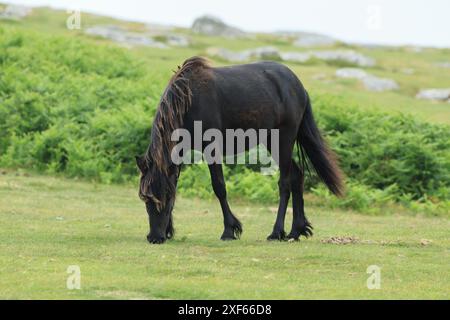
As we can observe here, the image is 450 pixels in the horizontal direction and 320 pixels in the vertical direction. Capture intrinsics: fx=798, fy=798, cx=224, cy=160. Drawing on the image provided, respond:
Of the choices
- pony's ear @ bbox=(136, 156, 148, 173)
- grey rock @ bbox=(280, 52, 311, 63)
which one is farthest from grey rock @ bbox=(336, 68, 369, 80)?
pony's ear @ bbox=(136, 156, 148, 173)

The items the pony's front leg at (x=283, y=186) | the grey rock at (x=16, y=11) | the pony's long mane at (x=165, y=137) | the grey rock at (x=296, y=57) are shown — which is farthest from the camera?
the grey rock at (x=16, y=11)

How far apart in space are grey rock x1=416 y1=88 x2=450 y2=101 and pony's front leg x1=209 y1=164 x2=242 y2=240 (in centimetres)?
2527

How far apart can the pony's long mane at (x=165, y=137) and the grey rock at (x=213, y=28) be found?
7434 cm

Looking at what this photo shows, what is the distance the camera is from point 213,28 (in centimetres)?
8606

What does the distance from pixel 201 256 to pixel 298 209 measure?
7.81 feet

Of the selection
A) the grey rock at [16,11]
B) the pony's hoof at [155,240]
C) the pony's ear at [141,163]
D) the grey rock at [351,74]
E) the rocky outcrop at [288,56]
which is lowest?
the pony's hoof at [155,240]

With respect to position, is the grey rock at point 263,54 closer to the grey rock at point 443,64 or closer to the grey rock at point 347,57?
the grey rock at point 347,57

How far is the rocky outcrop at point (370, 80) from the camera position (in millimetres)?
37131

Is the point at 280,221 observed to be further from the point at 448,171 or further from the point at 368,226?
the point at 448,171

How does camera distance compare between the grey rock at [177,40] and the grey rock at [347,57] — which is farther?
the grey rock at [177,40]

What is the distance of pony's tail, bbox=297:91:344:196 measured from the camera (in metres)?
12.0

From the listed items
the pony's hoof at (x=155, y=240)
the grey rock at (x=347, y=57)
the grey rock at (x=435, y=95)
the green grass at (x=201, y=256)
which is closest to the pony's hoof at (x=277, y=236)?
the green grass at (x=201, y=256)

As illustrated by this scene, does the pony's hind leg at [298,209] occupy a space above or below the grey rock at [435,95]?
above
